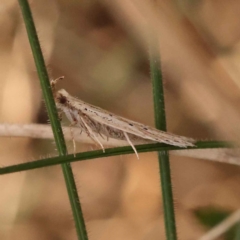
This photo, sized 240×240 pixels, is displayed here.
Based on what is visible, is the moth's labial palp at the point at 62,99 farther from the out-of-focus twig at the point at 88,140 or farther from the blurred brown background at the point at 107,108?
the blurred brown background at the point at 107,108

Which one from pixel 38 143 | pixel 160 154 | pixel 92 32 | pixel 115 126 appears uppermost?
pixel 92 32

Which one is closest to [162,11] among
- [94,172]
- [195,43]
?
[195,43]

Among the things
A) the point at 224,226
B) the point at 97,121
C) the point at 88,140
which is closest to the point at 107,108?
the point at 88,140

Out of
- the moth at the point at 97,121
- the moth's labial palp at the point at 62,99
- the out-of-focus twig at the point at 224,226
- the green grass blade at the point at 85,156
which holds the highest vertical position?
the moth's labial palp at the point at 62,99

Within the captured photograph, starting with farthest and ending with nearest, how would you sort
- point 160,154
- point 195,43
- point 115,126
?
point 195,43 < point 115,126 < point 160,154

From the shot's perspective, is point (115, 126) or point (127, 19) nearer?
point (115, 126)

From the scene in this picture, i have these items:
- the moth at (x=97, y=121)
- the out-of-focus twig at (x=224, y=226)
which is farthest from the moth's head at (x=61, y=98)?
the out-of-focus twig at (x=224, y=226)

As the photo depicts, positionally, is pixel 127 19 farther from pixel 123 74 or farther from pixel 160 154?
pixel 160 154
